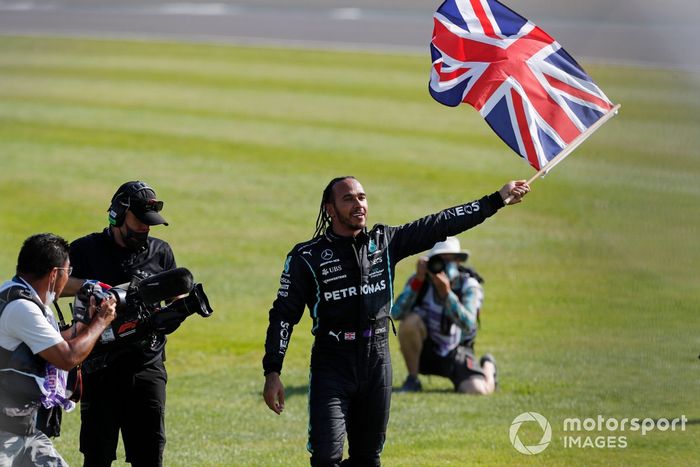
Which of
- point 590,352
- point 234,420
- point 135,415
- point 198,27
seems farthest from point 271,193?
point 198,27

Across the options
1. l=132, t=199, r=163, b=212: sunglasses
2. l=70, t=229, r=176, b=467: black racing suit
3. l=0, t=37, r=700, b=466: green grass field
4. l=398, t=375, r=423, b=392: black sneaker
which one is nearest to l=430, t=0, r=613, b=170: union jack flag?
l=0, t=37, r=700, b=466: green grass field

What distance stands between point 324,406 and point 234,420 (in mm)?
3584

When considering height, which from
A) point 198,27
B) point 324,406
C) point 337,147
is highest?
point 198,27

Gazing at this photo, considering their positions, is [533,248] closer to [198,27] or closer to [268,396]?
[268,396]

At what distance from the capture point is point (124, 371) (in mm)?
7031

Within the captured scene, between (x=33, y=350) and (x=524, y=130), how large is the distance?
137 inches

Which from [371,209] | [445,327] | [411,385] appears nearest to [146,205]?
[411,385]

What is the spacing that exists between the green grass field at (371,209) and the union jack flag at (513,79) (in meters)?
1.63

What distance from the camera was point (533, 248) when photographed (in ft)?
56.0

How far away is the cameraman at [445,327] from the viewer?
11.0 metres

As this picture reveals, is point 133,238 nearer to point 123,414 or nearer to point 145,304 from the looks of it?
point 145,304

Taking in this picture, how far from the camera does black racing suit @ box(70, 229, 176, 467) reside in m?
6.98

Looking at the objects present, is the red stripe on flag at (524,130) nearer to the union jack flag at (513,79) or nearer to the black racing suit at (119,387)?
the union jack flag at (513,79)

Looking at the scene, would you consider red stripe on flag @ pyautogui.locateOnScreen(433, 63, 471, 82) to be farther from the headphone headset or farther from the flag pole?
the headphone headset
